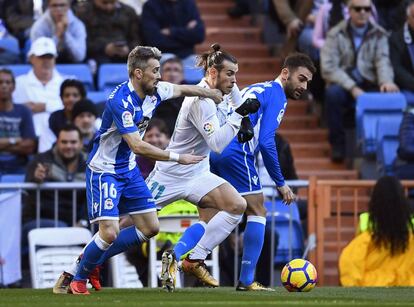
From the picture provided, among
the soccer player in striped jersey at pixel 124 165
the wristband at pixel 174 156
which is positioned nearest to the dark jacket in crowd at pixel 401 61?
the soccer player in striped jersey at pixel 124 165

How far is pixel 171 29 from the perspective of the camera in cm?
1934

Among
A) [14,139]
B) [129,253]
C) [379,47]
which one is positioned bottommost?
[129,253]

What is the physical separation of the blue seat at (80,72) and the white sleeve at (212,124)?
227 inches

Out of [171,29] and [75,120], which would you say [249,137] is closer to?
[75,120]

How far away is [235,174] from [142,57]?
1544 mm

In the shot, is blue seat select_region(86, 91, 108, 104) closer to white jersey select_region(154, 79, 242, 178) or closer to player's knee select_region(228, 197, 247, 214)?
white jersey select_region(154, 79, 242, 178)

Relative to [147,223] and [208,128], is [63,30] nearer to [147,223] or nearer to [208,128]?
[208,128]

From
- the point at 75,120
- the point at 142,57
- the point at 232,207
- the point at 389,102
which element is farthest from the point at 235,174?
the point at 389,102

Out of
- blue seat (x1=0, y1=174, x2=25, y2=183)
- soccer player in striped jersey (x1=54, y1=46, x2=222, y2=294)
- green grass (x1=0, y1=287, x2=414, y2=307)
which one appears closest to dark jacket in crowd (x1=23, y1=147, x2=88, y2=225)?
blue seat (x1=0, y1=174, x2=25, y2=183)

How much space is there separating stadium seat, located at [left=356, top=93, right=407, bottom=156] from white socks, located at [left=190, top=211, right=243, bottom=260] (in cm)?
500

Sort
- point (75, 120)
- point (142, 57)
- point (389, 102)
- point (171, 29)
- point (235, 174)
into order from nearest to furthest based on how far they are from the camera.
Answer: point (142, 57) < point (235, 174) < point (75, 120) < point (389, 102) < point (171, 29)

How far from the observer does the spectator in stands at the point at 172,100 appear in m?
17.6

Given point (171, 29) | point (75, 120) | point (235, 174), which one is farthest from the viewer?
point (171, 29)

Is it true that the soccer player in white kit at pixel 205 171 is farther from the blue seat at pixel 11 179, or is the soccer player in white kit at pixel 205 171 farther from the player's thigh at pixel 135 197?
the blue seat at pixel 11 179
